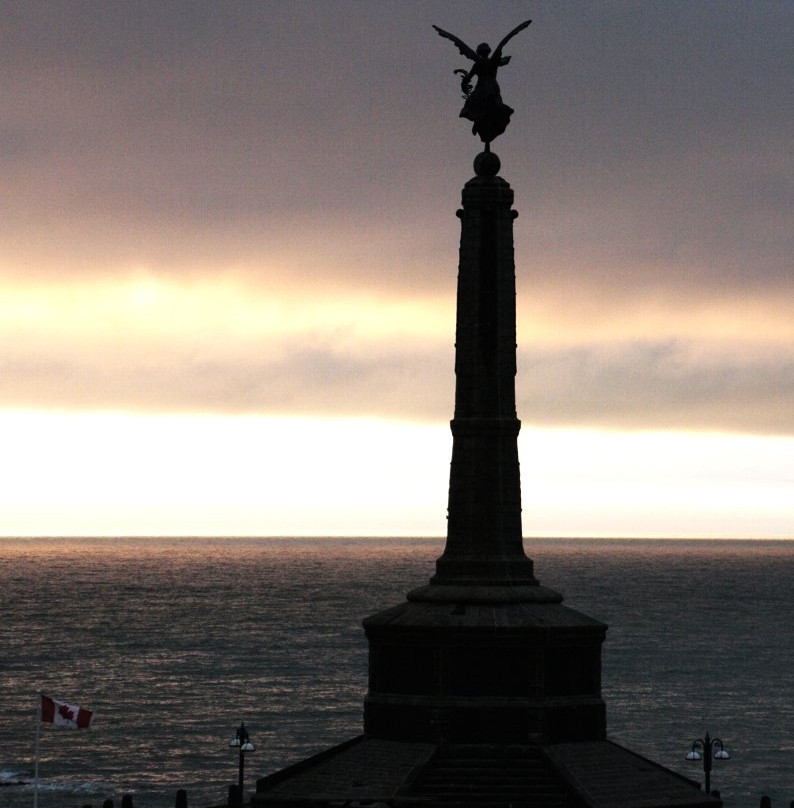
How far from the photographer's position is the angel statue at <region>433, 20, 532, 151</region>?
43.4 metres

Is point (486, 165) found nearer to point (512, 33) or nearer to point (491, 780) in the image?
point (512, 33)

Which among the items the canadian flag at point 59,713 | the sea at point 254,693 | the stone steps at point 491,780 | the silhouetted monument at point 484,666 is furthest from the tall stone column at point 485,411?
the sea at point 254,693

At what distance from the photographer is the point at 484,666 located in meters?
40.6

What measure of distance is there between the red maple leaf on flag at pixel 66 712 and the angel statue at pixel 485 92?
15.7m

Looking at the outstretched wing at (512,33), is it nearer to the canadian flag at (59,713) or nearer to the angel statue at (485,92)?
the angel statue at (485,92)

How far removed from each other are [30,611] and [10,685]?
70773 millimetres

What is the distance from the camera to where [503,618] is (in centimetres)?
4088

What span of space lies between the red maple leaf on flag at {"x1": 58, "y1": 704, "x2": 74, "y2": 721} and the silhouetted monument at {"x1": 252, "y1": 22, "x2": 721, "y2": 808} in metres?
4.55

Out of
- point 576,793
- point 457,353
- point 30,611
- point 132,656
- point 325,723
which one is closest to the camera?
point 576,793

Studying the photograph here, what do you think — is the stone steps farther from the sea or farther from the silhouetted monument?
the sea

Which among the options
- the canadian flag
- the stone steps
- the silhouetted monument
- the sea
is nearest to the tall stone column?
the silhouetted monument

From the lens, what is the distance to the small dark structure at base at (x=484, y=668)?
3812cm

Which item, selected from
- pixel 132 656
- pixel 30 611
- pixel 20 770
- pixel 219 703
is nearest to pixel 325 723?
pixel 219 703

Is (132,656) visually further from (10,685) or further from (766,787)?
(766,787)
